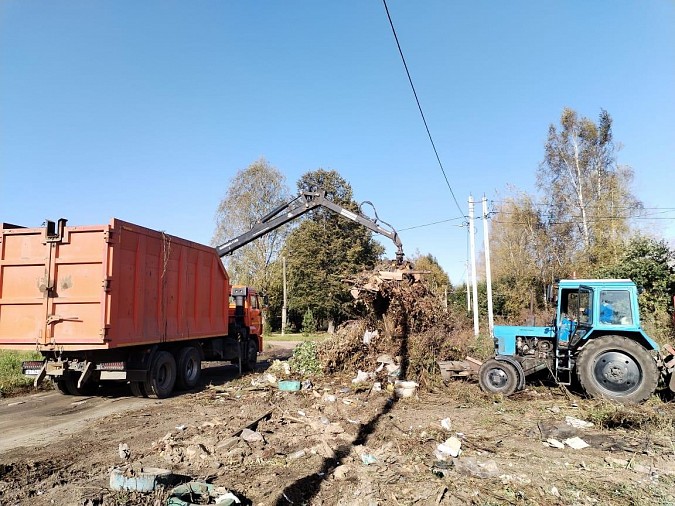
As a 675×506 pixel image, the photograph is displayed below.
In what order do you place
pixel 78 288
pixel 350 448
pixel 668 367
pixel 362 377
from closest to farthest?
pixel 350 448 < pixel 78 288 < pixel 668 367 < pixel 362 377

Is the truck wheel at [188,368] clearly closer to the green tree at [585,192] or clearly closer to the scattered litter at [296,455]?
the scattered litter at [296,455]

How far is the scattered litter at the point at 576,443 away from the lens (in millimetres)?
6582

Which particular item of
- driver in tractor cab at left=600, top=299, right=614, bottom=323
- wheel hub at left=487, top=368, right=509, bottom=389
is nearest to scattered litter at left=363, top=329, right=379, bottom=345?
wheel hub at left=487, top=368, right=509, bottom=389

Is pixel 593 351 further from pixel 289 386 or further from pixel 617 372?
pixel 289 386

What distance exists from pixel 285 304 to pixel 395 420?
33.4m

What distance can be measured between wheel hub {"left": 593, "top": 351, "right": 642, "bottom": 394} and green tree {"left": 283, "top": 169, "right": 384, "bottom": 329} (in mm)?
29237

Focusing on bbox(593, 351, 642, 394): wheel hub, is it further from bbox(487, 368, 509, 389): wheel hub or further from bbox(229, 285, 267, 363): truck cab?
bbox(229, 285, 267, 363): truck cab

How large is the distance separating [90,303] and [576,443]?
833 centimetres

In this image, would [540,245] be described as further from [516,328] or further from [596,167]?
[516,328]

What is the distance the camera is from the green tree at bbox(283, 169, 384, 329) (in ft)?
130

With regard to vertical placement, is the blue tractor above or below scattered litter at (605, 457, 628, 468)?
above

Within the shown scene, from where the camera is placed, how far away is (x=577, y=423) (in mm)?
7766

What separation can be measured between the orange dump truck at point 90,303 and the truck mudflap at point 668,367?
1014 centimetres

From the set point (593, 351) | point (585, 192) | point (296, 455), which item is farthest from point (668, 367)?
point (585, 192)
